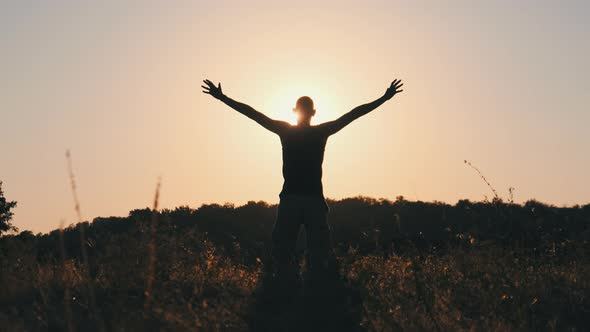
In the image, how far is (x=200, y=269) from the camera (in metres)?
7.89

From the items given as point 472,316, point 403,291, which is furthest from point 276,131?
point 472,316

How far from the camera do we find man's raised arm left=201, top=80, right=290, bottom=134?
26.2 ft

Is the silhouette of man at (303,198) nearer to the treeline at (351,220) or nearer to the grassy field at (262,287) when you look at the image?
the grassy field at (262,287)

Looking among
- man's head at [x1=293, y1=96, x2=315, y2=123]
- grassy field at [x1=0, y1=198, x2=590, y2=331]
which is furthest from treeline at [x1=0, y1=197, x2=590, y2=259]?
man's head at [x1=293, y1=96, x2=315, y2=123]

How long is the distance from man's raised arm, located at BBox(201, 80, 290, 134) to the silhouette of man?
12 millimetres

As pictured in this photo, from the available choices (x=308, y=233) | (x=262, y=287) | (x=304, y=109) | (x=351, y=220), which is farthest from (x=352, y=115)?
(x=351, y=220)

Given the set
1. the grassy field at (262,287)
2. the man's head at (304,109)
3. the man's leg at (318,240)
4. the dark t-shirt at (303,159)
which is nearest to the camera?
the grassy field at (262,287)

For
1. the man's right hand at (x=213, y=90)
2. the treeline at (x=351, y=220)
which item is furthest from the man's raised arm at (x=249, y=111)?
the treeline at (x=351, y=220)

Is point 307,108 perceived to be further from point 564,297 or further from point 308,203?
point 564,297

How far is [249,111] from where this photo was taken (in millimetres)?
8031

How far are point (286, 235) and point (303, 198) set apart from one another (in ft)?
1.56

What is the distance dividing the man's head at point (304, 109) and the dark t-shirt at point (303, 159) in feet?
0.56

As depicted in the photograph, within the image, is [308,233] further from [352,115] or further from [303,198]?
[352,115]

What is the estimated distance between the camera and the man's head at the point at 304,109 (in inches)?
316
